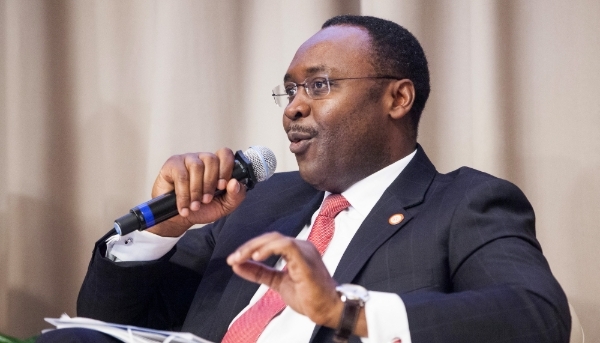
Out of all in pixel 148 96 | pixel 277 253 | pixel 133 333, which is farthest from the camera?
pixel 148 96

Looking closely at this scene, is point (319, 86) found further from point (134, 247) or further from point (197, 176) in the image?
point (134, 247)

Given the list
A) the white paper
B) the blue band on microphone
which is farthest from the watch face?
the blue band on microphone

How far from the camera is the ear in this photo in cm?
207

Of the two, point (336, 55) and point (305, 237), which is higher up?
point (336, 55)

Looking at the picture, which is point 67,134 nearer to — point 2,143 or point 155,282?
point 2,143

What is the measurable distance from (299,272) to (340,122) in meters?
0.77

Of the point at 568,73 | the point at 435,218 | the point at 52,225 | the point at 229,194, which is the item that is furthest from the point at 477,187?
the point at 52,225

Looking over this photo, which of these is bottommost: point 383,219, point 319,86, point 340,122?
point 383,219

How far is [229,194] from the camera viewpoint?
6.33 ft

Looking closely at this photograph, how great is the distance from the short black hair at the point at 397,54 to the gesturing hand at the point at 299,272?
2.92 ft

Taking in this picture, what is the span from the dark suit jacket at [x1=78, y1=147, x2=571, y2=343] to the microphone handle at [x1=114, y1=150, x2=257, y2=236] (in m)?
0.28

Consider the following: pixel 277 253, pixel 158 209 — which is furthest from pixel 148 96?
pixel 277 253

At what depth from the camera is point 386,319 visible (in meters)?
1.36

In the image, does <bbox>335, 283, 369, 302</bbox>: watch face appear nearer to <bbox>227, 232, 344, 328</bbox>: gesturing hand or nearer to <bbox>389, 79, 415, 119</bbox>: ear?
<bbox>227, 232, 344, 328</bbox>: gesturing hand
